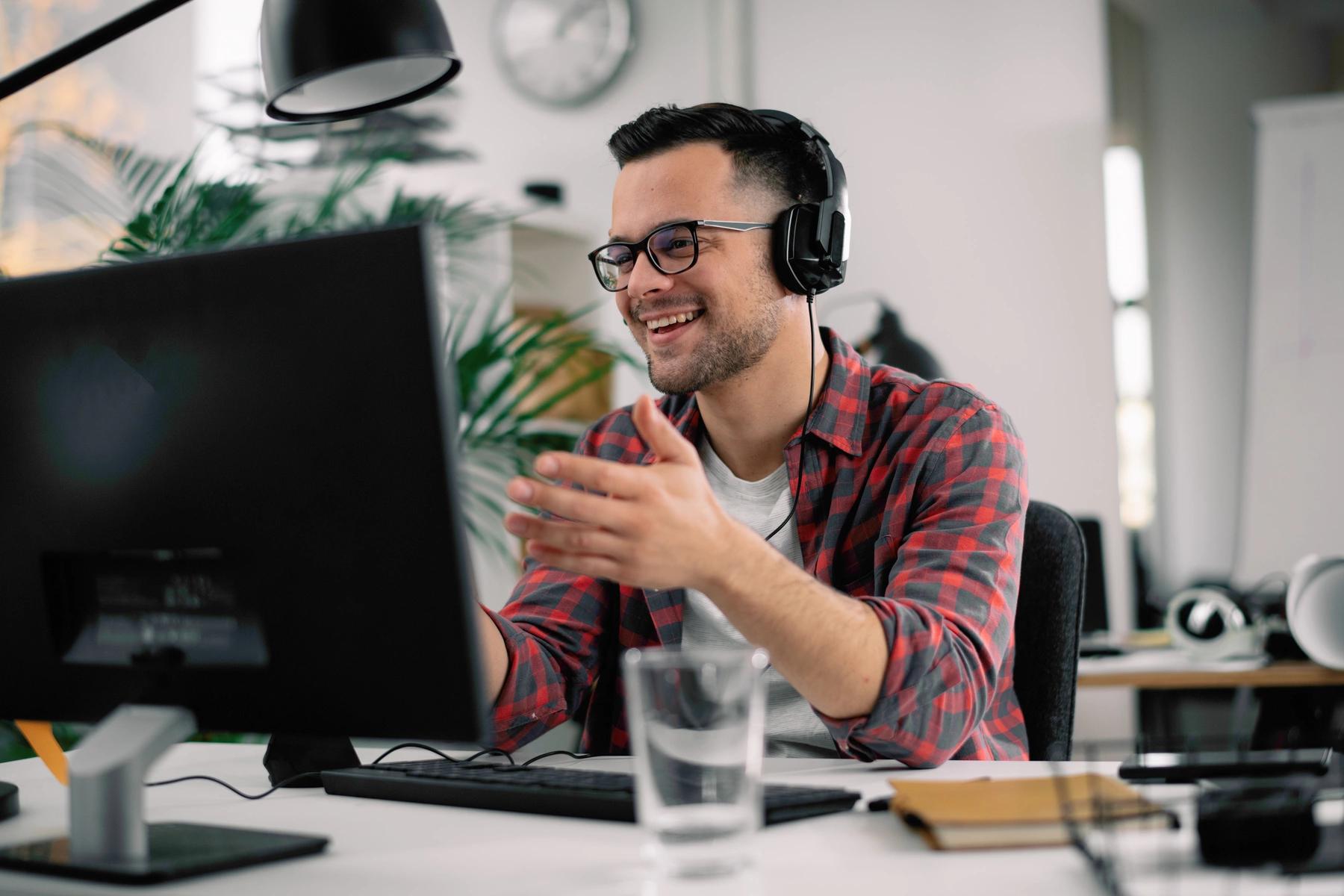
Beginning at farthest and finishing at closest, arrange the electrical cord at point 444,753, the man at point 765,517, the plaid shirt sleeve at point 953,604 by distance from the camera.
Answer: the electrical cord at point 444,753
the plaid shirt sleeve at point 953,604
the man at point 765,517

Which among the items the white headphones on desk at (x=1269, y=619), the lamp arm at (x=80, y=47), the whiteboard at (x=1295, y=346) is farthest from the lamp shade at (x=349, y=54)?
the whiteboard at (x=1295, y=346)

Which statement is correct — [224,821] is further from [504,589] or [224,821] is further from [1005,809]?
[504,589]

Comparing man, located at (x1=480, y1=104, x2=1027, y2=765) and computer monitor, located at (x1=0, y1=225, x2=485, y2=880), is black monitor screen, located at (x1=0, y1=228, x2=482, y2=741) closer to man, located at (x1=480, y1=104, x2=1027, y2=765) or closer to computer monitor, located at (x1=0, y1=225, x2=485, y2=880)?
computer monitor, located at (x1=0, y1=225, x2=485, y2=880)

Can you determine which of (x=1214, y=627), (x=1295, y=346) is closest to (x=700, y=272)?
(x=1214, y=627)

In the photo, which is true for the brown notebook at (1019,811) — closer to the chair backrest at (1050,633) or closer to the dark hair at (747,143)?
the chair backrest at (1050,633)

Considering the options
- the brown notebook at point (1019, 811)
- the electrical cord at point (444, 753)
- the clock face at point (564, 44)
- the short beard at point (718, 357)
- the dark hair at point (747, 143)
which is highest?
the clock face at point (564, 44)

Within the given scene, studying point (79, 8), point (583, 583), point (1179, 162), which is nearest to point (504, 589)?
point (79, 8)

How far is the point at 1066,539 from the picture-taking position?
1367 mm

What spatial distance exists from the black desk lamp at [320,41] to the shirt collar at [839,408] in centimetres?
53

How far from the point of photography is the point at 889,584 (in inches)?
47.7

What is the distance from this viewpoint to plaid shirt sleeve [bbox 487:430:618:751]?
1.27 m

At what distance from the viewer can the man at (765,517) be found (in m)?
0.93

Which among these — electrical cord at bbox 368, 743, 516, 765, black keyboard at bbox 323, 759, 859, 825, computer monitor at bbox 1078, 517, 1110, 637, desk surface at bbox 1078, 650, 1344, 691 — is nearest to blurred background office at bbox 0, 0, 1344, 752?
computer monitor at bbox 1078, 517, 1110, 637

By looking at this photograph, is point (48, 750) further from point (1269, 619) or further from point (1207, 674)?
point (1269, 619)
